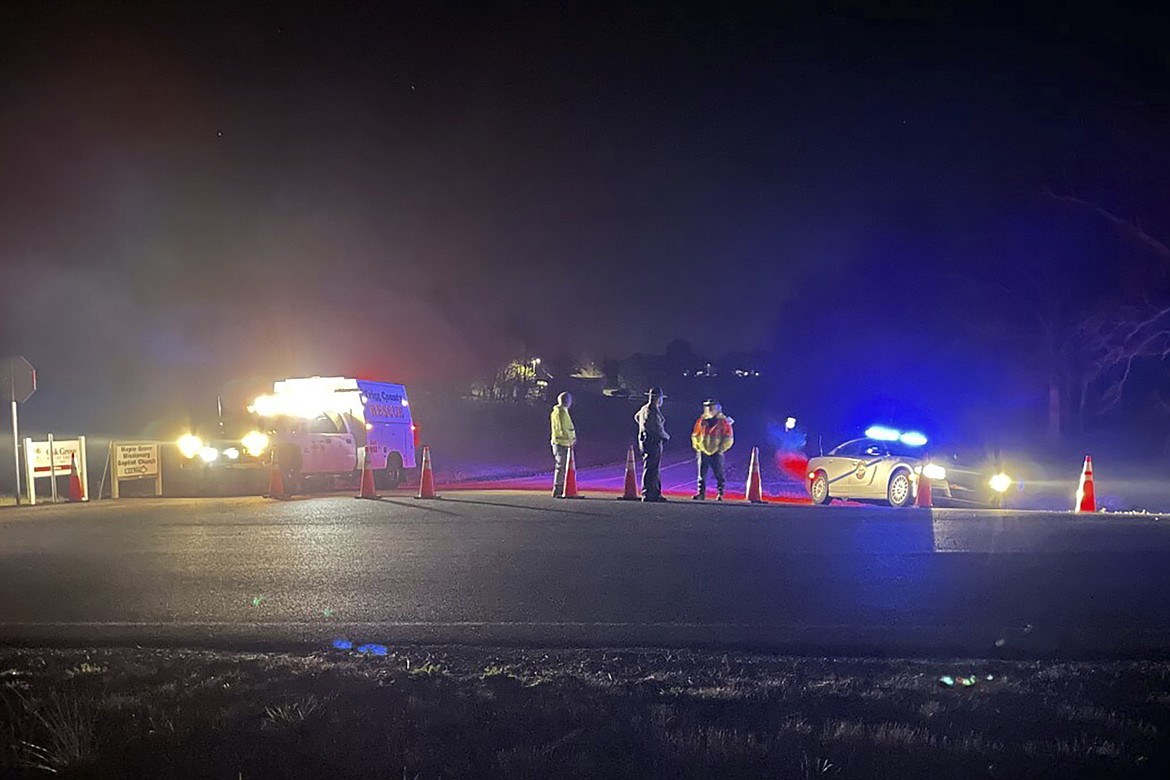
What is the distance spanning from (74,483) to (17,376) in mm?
2092

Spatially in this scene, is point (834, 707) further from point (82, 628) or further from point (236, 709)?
point (82, 628)

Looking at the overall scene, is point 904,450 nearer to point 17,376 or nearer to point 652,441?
point 652,441

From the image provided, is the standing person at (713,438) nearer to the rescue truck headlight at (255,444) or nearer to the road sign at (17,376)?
the rescue truck headlight at (255,444)

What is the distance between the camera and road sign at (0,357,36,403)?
60.3 feet

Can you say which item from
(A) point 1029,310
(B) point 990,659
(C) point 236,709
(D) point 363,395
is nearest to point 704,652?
(B) point 990,659

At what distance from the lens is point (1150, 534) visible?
11.9 metres

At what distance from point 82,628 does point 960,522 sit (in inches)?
386

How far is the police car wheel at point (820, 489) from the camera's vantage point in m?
18.8

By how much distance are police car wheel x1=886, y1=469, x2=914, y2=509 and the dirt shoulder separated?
11119mm

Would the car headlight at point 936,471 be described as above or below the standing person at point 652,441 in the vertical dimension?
below

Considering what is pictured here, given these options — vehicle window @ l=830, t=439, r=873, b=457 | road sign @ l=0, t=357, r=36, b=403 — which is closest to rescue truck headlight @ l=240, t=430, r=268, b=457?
road sign @ l=0, t=357, r=36, b=403

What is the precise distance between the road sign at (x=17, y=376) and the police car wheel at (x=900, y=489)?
14.6 meters

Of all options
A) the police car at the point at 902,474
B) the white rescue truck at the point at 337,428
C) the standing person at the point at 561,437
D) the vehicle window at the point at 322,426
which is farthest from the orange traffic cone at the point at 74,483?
the police car at the point at 902,474

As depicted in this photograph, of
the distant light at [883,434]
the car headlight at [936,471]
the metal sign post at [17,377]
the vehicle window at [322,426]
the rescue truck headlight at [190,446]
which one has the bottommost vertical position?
the car headlight at [936,471]
